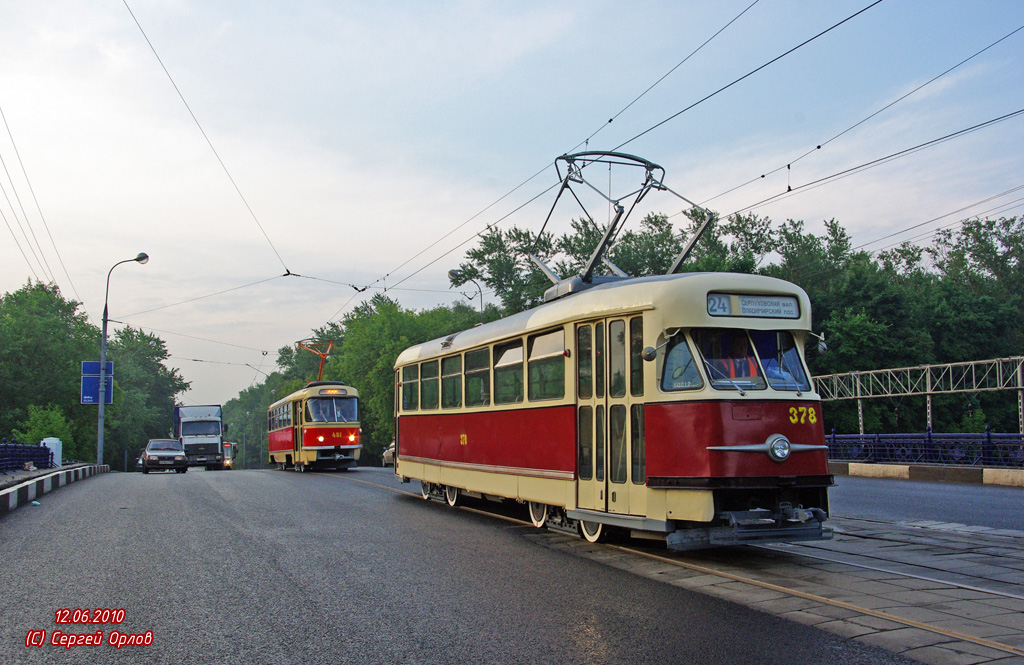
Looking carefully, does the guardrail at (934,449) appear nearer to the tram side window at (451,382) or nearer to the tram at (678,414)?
the tram side window at (451,382)

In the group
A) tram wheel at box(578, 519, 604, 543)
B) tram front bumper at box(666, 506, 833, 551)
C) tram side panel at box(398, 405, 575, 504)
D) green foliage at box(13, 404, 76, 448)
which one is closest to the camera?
tram front bumper at box(666, 506, 833, 551)

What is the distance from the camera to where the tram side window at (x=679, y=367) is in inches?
337

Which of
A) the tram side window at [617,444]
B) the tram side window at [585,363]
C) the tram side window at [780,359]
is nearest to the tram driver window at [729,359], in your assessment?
the tram side window at [780,359]

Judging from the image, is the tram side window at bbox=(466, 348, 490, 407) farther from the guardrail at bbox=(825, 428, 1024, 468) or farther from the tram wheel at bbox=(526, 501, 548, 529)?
the guardrail at bbox=(825, 428, 1024, 468)

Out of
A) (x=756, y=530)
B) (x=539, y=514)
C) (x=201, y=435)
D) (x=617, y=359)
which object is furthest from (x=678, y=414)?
(x=201, y=435)

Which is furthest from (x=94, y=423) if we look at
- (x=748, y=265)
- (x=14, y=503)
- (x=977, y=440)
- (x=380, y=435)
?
(x=977, y=440)

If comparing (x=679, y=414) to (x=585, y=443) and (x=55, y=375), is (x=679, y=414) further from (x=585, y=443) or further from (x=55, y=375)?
(x=55, y=375)

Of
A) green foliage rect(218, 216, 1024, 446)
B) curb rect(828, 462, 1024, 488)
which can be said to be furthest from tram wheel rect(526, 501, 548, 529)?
green foliage rect(218, 216, 1024, 446)

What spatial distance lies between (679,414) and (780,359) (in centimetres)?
135

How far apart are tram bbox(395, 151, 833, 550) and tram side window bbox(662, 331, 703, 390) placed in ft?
0.04

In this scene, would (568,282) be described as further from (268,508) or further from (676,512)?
(268,508)

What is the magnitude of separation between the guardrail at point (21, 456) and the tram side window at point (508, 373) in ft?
45.5

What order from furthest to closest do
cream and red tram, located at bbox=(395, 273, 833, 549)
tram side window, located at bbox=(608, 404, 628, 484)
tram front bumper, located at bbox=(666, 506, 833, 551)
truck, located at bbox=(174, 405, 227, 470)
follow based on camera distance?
truck, located at bbox=(174, 405, 227, 470) < tram side window, located at bbox=(608, 404, 628, 484) < cream and red tram, located at bbox=(395, 273, 833, 549) < tram front bumper, located at bbox=(666, 506, 833, 551)

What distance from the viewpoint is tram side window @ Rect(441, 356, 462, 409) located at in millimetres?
13969
